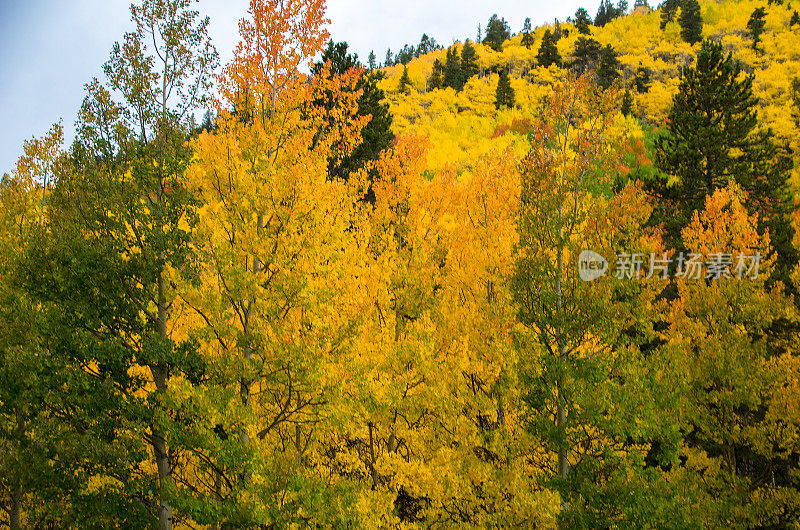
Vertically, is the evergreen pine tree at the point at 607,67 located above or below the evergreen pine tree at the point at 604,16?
below

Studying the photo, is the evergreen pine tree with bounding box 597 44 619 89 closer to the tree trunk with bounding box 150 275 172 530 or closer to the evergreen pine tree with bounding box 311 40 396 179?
the evergreen pine tree with bounding box 311 40 396 179

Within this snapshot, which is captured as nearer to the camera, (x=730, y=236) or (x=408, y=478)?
(x=408, y=478)

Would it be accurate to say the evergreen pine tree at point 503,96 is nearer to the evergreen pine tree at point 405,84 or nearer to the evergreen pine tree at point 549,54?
the evergreen pine tree at point 549,54

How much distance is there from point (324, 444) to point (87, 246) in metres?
6.60

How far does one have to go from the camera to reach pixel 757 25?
68250 millimetres

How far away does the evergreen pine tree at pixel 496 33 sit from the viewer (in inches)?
3812

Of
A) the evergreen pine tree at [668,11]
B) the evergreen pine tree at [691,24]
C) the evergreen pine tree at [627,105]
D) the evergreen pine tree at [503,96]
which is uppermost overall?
the evergreen pine tree at [668,11]

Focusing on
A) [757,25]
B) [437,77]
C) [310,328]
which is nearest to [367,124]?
[310,328]

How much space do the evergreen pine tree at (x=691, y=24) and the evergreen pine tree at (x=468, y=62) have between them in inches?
1291

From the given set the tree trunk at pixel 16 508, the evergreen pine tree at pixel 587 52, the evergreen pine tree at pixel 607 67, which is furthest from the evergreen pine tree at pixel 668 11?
the tree trunk at pixel 16 508

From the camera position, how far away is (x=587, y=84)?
1005cm

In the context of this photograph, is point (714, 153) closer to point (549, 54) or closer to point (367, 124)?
point (367, 124)

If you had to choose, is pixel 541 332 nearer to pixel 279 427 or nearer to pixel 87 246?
pixel 279 427

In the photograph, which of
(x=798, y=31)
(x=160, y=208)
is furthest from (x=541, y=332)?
(x=798, y=31)
